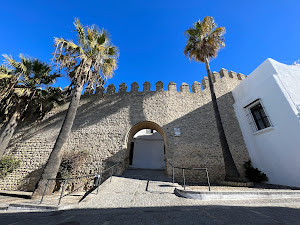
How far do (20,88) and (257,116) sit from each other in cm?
1555

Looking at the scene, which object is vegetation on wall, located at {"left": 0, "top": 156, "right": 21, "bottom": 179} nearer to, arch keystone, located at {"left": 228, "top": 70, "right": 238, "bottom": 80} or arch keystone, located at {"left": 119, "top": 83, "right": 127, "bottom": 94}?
arch keystone, located at {"left": 119, "top": 83, "right": 127, "bottom": 94}

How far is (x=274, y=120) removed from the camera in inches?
267

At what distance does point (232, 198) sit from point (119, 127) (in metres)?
7.56

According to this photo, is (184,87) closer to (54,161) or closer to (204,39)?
(204,39)

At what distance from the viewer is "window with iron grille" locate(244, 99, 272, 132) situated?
7568 millimetres

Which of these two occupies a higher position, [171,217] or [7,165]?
[7,165]

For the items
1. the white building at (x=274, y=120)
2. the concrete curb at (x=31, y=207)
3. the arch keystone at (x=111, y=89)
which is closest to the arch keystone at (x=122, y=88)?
the arch keystone at (x=111, y=89)

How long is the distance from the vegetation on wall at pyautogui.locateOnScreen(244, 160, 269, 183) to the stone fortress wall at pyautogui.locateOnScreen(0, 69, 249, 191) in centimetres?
41

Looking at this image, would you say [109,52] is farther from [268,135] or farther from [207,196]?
[268,135]

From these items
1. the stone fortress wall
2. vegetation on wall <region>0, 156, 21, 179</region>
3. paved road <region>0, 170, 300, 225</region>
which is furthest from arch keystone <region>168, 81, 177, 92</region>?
vegetation on wall <region>0, 156, 21, 179</region>

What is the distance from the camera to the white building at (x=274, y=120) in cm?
596

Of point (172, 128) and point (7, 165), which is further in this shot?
point (172, 128)

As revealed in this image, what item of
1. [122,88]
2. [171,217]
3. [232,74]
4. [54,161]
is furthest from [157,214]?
[232,74]

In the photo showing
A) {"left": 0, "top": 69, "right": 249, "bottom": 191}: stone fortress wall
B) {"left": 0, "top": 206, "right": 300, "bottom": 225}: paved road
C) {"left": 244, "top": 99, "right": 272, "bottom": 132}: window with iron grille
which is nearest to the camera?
{"left": 0, "top": 206, "right": 300, "bottom": 225}: paved road
